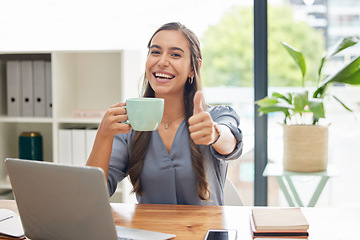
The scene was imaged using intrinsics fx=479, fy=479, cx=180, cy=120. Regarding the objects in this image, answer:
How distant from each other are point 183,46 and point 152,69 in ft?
0.49

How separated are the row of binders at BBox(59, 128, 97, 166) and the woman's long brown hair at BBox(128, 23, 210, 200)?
1.07m

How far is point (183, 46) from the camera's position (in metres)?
1.79

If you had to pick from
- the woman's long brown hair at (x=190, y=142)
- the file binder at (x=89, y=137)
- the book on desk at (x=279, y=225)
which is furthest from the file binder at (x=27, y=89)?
the book on desk at (x=279, y=225)

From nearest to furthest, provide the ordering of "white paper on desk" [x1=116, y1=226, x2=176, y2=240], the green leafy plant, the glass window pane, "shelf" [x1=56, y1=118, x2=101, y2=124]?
"white paper on desk" [x1=116, y1=226, x2=176, y2=240] < the green leafy plant < "shelf" [x1=56, y1=118, x2=101, y2=124] < the glass window pane

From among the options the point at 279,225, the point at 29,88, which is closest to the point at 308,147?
the point at 279,225

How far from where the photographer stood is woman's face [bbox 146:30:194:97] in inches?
67.8

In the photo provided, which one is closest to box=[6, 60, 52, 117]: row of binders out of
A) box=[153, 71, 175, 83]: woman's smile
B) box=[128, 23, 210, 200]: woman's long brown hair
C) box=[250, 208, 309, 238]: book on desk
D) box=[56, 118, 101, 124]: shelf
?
box=[56, 118, 101, 124]: shelf

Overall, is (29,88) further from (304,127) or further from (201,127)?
(201,127)

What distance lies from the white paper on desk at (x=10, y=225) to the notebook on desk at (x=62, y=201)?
0.39 feet

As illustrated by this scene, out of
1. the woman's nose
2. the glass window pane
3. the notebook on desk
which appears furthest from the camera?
the glass window pane

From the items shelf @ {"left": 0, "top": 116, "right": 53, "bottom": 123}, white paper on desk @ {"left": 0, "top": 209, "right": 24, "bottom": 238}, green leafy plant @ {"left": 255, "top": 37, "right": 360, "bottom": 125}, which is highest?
green leafy plant @ {"left": 255, "top": 37, "right": 360, "bottom": 125}

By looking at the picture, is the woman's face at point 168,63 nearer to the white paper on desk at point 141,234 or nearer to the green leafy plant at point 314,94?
the white paper on desk at point 141,234

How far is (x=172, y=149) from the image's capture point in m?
1.77

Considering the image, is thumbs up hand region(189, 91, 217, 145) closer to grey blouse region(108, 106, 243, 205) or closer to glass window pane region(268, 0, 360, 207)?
grey blouse region(108, 106, 243, 205)
